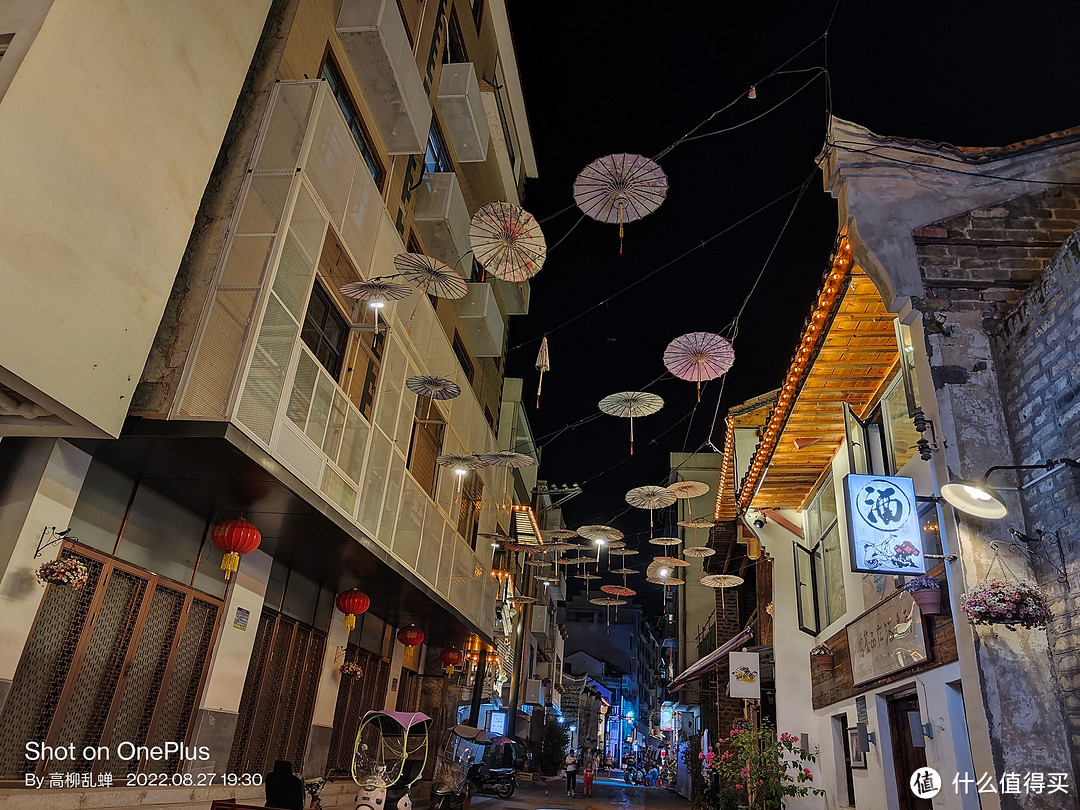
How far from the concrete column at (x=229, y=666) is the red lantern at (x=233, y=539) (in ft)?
3.74

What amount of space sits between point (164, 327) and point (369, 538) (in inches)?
183

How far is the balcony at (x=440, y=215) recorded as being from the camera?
1448 cm

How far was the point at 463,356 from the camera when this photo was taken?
18.7 meters

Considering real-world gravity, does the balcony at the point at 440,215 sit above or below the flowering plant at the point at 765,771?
above

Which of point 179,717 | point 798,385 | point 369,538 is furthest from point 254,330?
point 798,385

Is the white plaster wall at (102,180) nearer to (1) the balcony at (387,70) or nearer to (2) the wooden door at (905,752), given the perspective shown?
(1) the balcony at (387,70)

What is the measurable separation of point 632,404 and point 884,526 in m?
5.83

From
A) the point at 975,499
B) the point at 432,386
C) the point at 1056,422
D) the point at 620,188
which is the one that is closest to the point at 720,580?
the point at 432,386

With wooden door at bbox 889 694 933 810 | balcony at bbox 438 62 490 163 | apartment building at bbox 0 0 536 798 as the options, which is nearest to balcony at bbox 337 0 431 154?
apartment building at bbox 0 0 536 798

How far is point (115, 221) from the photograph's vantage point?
20.4 ft

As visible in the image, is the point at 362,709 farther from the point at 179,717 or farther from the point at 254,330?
the point at 254,330

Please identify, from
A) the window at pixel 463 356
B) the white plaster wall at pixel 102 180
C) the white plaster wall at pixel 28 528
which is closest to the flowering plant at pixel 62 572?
the white plaster wall at pixel 28 528

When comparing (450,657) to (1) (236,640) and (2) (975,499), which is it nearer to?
(1) (236,640)

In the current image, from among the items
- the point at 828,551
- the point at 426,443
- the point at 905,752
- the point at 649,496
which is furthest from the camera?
the point at 426,443
